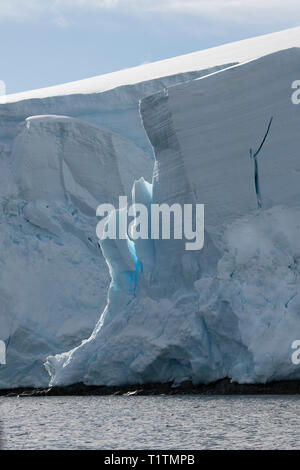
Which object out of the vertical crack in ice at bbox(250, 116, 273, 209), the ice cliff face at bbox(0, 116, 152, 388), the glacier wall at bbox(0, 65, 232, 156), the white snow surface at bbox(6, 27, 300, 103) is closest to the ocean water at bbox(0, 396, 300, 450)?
the vertical crack in ice at bbox(250, 116, 273, 209)

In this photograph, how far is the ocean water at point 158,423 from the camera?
1230cm

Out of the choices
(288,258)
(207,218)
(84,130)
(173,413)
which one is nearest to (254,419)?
(173,413)

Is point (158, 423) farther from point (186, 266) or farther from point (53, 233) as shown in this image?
point (53, 233)

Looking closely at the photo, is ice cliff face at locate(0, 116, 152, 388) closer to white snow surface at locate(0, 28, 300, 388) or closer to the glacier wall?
white snow surface at locate(0, 28, 300, 388)

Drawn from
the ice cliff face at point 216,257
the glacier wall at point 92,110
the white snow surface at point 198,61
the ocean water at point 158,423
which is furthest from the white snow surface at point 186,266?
the white snow surface at point 198,61

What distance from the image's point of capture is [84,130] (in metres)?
24.2

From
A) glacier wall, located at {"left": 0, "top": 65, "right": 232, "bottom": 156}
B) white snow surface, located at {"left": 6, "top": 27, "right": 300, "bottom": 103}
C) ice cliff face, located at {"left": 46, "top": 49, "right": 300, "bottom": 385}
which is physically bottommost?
ice cliff face, located at {"left": 46, "top": 49, "right": 300, "bottom": 385}

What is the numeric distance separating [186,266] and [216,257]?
0.60 metres

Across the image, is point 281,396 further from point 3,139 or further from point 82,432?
point 3,139

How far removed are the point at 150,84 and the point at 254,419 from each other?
1238 centimetres

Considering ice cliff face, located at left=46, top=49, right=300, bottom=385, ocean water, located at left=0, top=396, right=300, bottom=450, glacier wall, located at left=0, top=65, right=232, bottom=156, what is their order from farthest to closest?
1. glacier wall, located at left=0, top=65, right=232, bottom=156
2. ice cliff face, located at left=46, top=49, right=300, bottom=385
3. ocean water, located at left=0, top=396, right=300, bottom=450

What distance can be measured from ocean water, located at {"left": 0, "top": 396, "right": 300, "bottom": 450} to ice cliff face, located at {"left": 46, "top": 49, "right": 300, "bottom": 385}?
65 centimetres

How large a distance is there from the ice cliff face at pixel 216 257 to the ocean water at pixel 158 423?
0.65m

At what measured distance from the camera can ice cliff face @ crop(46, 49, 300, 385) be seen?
56.0 feet
